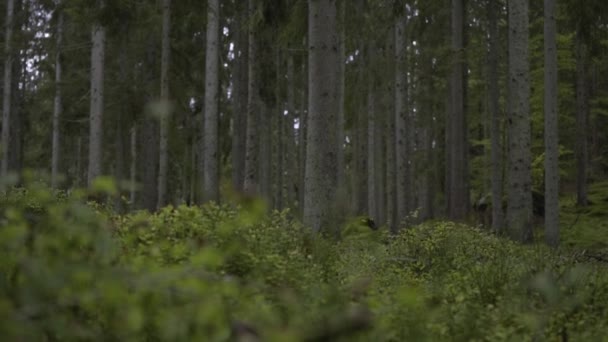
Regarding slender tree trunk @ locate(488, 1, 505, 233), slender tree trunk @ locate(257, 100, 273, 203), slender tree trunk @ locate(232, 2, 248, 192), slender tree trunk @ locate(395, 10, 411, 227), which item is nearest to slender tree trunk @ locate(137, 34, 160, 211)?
slender tree trunk @ locate(232, 2, 248, 192)

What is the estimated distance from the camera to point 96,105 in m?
15.0

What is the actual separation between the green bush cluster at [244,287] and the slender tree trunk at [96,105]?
345 inches

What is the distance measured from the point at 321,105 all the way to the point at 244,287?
6307mm

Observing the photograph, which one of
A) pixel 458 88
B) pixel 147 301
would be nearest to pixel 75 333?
pixel 147 301

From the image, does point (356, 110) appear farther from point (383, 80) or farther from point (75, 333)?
point (75, 333)

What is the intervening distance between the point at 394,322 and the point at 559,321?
1260 mm

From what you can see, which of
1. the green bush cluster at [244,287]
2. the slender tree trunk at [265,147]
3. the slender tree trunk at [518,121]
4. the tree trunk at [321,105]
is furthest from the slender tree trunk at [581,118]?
the green bush cluster at [244,287]

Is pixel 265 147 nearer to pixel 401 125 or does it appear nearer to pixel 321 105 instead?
pixel 401 125

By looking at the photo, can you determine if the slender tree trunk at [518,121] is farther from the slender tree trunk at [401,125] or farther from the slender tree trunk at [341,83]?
the slender tree trunk at [401,125]

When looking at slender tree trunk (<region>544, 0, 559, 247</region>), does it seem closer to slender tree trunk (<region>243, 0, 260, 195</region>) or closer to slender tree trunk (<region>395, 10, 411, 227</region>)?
slender tree trunk (<region>395, 10, 411, 227</region>)

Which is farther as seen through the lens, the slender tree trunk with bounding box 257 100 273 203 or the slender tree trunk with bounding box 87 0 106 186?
the slender tree trunk with bounding box 257 100 273 203

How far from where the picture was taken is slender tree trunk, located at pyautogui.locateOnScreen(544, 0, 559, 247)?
38.5 ft

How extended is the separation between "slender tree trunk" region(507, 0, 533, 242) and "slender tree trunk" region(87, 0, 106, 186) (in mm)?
9414

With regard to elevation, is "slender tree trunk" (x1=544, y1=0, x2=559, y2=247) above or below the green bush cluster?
above
